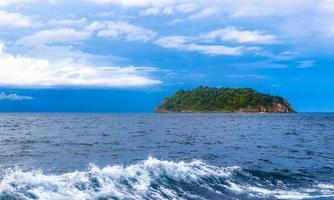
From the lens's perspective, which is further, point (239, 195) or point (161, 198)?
point (239, 195)

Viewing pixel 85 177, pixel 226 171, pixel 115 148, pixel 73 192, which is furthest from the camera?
pixel 115 148

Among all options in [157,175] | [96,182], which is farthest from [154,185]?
[96,182]

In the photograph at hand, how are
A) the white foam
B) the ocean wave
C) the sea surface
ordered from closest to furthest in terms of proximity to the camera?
1. the white foam
2. the ocean wave
3. the sea surface

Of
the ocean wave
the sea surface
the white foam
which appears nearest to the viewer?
the white foam

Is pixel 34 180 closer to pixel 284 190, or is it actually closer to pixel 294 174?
pixel 284 190

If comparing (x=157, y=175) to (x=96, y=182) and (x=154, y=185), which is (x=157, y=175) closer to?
(x=154, y=185)

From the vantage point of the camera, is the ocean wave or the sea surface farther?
the sea surface

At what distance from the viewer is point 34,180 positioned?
21.3 meters

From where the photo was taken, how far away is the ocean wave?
20.6 meters

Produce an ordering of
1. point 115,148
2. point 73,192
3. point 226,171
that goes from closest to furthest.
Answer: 1. point 73,192
2. point 226,171
3. point 115,148

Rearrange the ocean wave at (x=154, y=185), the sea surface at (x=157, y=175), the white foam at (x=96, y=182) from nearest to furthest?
1. the white foam at (x=96, y=182)
2. the ocean wave at (x=154, y=185)
3. the sea surface at (x=157, y=175)

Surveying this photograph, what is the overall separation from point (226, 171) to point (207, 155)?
1174 cm

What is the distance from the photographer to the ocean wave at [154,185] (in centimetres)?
2062

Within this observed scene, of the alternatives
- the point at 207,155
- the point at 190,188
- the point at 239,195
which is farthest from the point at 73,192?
the point at 207,155
